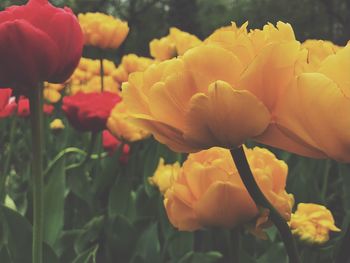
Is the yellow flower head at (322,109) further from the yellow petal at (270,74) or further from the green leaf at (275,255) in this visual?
the green leaf at (275,255)

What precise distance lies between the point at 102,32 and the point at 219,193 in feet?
4.82

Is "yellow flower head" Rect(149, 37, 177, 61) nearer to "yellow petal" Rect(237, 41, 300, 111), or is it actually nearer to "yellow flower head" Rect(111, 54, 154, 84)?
"yellow flower head" Rect(111, 54, 154, 84)

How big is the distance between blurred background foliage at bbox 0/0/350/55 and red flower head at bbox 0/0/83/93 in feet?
25.1

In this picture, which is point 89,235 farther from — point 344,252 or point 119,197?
point 344,252

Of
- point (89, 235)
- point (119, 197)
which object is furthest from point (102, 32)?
point (89, 235)

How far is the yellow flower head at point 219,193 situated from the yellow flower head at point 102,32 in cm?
137

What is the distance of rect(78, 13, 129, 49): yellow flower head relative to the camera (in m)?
1.99

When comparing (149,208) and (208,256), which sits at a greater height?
(208,256)

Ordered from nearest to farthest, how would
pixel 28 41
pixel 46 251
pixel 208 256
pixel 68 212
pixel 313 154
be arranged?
pixel 313 154, pixel 28 41, pixel 46 251, pixel 208 256, pixel 68 212

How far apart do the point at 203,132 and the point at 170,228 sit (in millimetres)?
960

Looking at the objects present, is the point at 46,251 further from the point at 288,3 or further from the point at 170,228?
the point at 288,3

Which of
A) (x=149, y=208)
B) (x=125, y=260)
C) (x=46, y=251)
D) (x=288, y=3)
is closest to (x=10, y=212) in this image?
(x=46, y=251)

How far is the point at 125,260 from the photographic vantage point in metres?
1.29

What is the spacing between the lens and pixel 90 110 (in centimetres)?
153
